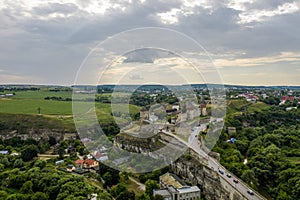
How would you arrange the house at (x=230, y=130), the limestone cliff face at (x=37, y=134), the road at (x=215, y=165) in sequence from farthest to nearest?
the limestone cliff face at (x=37, y=134) < the house at (x=230, y=130) < the road at (x=215, y=165)

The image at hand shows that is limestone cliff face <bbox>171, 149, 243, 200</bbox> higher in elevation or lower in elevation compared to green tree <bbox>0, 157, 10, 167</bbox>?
higher

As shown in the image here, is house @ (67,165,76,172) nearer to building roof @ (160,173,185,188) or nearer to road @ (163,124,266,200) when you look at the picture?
building roof @ (160,173,185,188)

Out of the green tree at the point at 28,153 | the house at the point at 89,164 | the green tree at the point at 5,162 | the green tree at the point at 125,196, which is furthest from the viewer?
the green tree at the point at 28,153

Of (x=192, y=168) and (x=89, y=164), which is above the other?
(x=192, y=168)

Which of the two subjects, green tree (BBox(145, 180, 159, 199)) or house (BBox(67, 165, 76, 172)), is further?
house (BBox(67, 165, 76, 172))

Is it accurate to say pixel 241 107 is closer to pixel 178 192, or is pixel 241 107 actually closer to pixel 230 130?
pixel 230 130

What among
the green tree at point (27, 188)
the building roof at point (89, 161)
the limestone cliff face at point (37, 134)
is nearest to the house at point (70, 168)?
the building roof at point (89, 161)

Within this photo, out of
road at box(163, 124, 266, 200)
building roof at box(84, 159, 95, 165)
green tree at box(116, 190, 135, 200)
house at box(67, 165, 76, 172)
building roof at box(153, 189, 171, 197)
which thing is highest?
road at box(163, 124, 266, 200)

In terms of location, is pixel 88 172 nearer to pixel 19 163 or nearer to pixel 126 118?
pixel 19 163

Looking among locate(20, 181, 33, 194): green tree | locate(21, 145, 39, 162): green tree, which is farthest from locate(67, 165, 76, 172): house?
locate(21, 145, 39, 162): green tree

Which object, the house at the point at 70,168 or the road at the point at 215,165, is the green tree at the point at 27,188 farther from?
the road at the point at 215,165

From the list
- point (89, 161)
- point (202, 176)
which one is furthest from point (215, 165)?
point (89, 161)

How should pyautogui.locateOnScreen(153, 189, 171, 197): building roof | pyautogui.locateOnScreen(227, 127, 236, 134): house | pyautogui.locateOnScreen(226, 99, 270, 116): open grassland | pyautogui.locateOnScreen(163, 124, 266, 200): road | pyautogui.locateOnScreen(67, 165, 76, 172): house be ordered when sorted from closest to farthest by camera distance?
1. pyautogui.locateOnScreen(163, 124, 266, 200): road
2. pyautogui.locateOnScreen(153, 189, 171, 197): building roof
3. pyautogui.locateOnScreen(67, 165, 76, 172): house
4. pyautogui.locateOnScreen(227, 127, 236, 134): house
5. pyautogui.locateOnScreen(226, 99, 270, 116): open grassland
